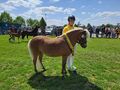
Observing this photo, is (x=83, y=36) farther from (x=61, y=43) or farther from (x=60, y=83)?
(x=60, y=83)

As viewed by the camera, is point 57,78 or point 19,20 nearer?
point 57,78

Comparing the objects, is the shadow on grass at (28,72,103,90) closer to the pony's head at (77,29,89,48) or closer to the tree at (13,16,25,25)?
the pony's head at (77,29,89,48)

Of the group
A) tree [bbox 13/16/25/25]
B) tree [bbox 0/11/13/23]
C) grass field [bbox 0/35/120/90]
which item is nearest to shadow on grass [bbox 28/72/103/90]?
grass field [bbox 0/35/120/90]

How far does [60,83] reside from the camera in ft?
30.1

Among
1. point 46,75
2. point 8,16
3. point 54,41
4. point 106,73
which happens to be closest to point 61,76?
point 46,75

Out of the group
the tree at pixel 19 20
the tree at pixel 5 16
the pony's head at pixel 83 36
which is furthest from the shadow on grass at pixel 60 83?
the tree at pixel 19 20

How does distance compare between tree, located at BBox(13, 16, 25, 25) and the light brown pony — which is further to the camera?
tree, located at BBox(13, 16, 25, 25)

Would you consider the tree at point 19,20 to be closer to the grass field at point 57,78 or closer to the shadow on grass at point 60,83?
the grass field at point 57,78

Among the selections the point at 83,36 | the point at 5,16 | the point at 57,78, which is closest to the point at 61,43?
the point at 83,36

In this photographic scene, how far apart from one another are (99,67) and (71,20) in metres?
3.15

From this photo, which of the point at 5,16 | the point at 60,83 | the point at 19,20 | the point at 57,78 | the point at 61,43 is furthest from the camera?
the point at 19,20

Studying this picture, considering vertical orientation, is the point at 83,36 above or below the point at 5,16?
below

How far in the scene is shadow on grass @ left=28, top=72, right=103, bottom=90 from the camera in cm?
879

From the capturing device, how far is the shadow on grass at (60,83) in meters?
8.79
